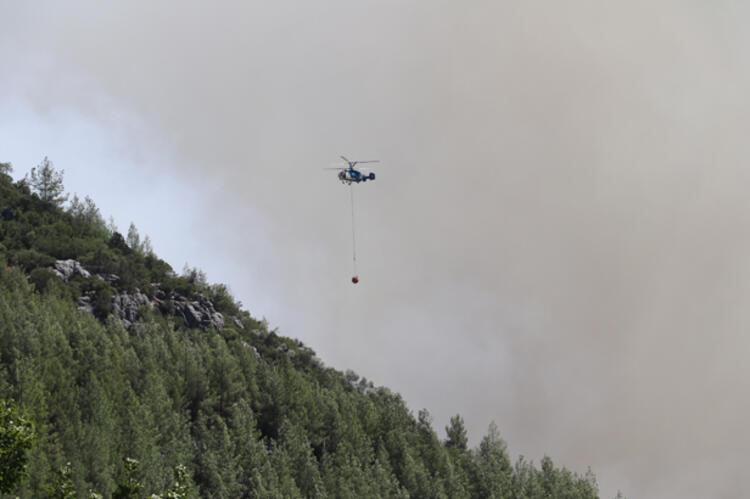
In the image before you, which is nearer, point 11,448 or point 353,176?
point 11,448

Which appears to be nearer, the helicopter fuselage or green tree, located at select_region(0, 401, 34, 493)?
green tree, located at select_region(0, 401, 34, 493)

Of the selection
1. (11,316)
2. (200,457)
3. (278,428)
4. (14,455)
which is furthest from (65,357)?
(14,455)

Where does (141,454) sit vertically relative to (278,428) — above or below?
below

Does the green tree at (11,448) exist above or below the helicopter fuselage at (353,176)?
below

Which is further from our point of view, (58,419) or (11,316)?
(11,316)

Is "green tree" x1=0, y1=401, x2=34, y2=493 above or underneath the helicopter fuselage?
underneath

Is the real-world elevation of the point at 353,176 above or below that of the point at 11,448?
above

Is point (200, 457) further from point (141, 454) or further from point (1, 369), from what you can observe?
point (1, 369)

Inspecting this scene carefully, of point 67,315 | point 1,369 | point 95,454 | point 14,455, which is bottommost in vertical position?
point 14,455

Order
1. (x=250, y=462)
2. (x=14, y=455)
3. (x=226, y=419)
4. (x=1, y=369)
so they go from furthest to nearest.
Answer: (x=226, y=419)
(x=250, y=462)
(x=1, y=369)
(x=14, y=455)

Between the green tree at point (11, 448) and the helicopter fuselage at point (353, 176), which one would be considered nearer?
the green tree at point (11, 448)

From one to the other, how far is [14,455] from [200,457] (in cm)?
11977

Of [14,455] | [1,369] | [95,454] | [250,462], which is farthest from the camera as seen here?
[250,462]

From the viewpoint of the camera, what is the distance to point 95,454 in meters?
155
